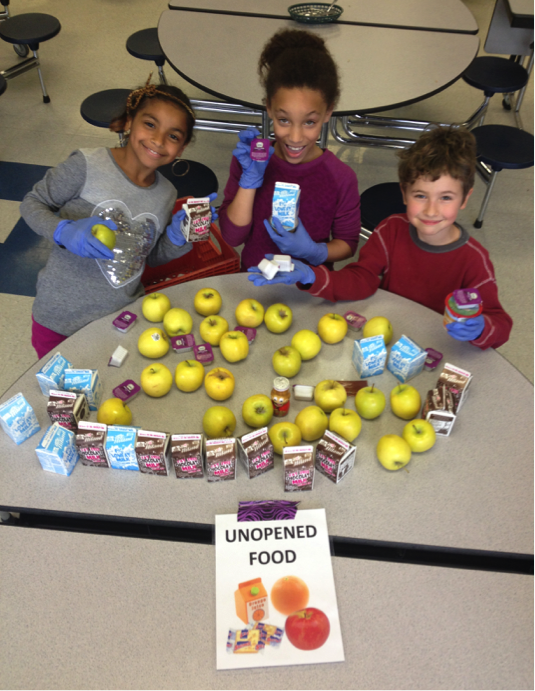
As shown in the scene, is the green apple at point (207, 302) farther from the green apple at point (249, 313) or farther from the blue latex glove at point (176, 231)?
the blue latex glove at point (176, 231)

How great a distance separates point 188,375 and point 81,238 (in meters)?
0.58

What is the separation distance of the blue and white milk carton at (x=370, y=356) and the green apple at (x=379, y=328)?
0.30 ft

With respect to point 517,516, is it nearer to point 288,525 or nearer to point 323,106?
point 288,525

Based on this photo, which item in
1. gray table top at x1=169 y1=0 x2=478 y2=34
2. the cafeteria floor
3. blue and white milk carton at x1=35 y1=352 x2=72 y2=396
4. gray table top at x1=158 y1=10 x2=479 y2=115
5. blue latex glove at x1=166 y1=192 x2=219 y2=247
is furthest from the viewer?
gray table top at x1=169 y1=0 x2=478 y2=34

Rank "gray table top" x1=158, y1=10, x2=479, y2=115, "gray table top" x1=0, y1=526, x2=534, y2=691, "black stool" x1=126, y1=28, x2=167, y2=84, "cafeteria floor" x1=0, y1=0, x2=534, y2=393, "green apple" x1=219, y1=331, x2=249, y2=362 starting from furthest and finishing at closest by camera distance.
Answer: "black stool" x1=126, y1=28, x2=167, y2=84, "cafeteria floor" x1=0, y1=0, x2=534, y2=393, "gray table top" x1=158, y1=10, x2=479, y2=115, "green apple" x1=219, y1=331, x2=249, y2=362, "gray table top" x1=0, y1=526, x2=534, y2=691

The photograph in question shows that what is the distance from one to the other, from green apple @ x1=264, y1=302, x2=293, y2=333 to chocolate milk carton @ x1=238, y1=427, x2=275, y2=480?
443 millimetres

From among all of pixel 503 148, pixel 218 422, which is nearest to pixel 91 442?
pixel 218 422

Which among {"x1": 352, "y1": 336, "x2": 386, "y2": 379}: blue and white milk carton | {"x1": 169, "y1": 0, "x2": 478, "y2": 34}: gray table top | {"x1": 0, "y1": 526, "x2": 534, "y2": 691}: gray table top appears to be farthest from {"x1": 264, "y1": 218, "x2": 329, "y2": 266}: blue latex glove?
{"x1": 169, "y1": 0, "x2": 478, "y2": 34}: gray table top

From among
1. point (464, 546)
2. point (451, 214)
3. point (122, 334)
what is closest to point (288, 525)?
point (464, 546)

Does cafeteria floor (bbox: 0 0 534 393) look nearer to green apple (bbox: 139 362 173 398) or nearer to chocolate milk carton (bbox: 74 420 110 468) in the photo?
green apple (bbox: 139 362 173 398)

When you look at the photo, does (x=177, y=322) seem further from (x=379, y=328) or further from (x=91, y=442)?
(x=379, y=328)

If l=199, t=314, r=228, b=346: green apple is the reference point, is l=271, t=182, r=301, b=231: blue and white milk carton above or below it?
above

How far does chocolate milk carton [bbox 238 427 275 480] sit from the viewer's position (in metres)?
1.34

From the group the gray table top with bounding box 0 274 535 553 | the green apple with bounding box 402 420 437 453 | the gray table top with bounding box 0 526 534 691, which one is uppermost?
the green apple with bounding box 402 420 437 453
